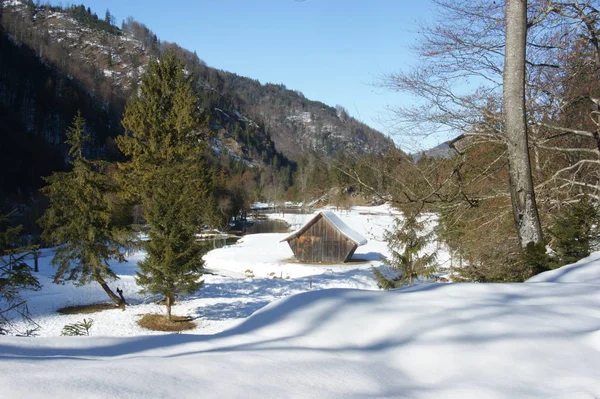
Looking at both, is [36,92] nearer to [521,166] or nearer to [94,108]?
[94,108]

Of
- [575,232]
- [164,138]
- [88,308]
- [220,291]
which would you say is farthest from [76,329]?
[164,138]

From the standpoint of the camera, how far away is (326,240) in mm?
33094

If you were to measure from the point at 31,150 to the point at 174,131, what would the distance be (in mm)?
48641

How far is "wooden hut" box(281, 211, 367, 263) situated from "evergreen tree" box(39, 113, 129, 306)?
16.2m

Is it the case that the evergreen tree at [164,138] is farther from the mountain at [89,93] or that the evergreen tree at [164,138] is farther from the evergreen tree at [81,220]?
the evergreen tree at [81,220]

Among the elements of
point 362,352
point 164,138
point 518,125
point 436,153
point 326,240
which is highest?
point 164,138

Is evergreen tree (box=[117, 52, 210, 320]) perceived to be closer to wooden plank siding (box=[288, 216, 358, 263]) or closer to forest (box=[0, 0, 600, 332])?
forest (box=[0, 0, 600, 332])

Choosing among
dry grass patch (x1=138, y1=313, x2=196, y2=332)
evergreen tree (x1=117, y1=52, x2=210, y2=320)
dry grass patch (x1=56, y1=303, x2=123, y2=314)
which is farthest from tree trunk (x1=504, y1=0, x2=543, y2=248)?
dry grass patch (x1=56, y1=303, x2=123, y2=314)

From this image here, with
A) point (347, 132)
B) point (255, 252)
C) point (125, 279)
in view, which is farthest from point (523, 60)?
point (255, 252)

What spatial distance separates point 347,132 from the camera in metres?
6.10

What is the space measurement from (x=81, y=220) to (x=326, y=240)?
1893 centimetres

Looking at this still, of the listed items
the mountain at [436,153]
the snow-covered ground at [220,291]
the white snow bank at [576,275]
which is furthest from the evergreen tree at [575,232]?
the snow-covered ground at [220,291]

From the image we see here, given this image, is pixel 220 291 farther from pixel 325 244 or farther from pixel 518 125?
pixel 518 125

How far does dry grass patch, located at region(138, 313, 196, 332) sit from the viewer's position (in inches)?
666
